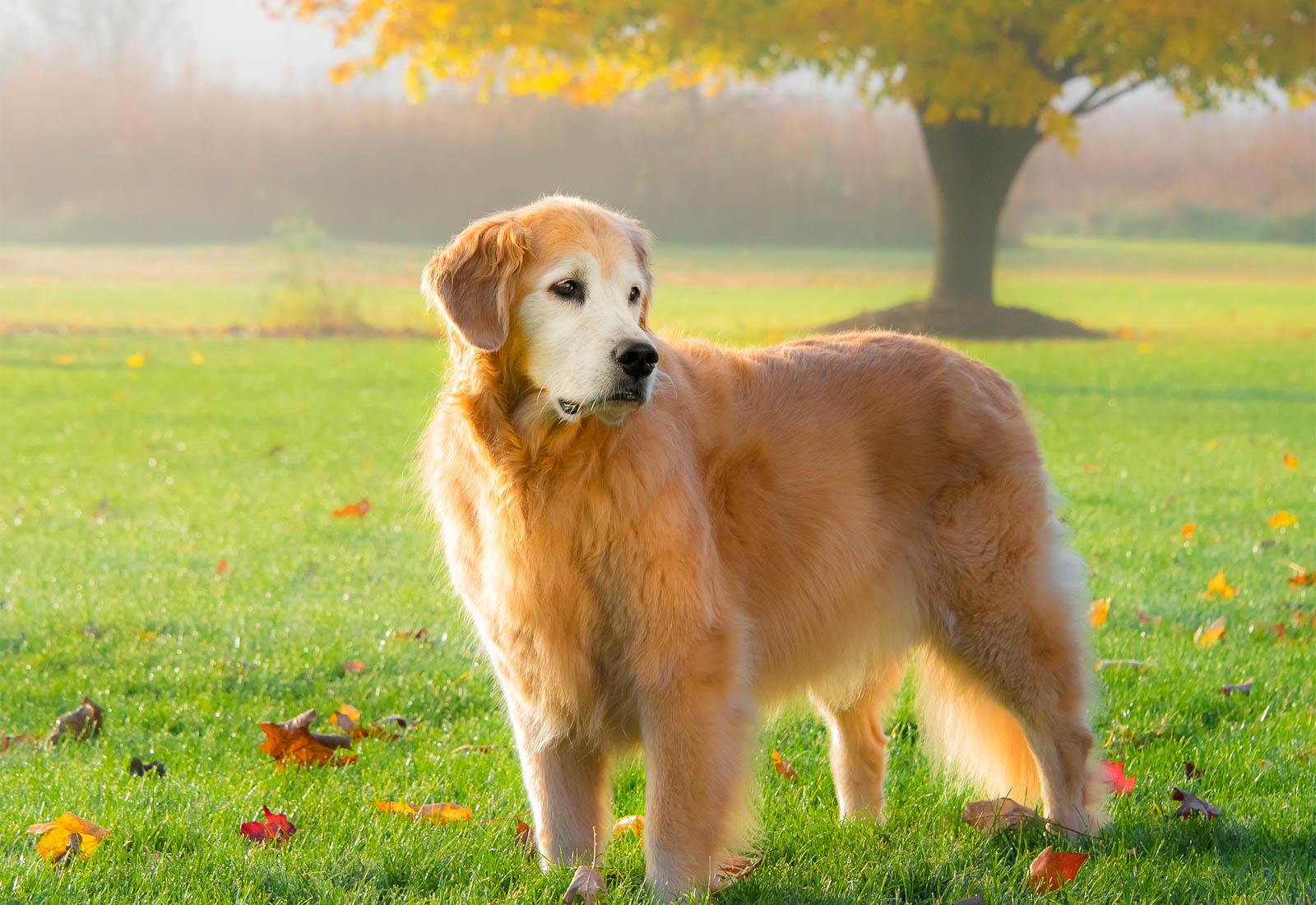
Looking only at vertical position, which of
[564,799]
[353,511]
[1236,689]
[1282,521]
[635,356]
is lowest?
[353,511]

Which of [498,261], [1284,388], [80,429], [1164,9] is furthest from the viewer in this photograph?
[1164,9]

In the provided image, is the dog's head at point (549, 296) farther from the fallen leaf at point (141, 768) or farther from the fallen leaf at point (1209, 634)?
the fallen leaf at point (1209, 634)

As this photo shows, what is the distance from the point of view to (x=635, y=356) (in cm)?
270

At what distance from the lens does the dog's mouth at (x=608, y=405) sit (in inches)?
108

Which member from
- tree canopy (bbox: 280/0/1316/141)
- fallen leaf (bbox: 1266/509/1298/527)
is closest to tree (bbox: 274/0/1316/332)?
tree canopy (bbox: 280/0/1316/141)

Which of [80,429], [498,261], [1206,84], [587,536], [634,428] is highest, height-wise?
[1206,84]

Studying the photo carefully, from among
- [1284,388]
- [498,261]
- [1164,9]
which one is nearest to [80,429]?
[498,261]

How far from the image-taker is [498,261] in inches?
112

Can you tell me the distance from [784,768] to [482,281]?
189 cm

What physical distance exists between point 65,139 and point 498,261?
23275 mm

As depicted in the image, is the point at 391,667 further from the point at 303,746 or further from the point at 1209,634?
the point at 1209,634

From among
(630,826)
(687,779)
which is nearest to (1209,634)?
(630,826)

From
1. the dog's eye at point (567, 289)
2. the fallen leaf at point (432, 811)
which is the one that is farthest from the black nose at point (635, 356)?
the fallen leaf at point (432, 811)

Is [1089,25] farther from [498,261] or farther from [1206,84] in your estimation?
[498,261]
